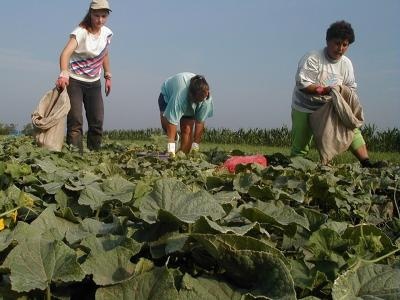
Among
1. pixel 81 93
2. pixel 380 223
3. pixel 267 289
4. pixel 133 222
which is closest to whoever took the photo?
pixel 267 289

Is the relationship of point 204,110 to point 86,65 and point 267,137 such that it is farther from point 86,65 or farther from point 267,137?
point 267,137

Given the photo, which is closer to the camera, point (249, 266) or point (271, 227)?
point (249, 266)

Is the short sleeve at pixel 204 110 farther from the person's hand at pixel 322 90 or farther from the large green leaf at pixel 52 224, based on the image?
the large green leaf at pixel 52 224

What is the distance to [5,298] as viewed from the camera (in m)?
1.07

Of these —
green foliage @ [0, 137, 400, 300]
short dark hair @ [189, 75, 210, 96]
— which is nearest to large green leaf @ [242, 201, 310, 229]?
green foliage @ [0, 137, 400, 300]

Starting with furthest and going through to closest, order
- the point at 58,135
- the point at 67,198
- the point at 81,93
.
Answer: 1. the point at 81,93
2. the point at 58,135
3. the point at 67,198

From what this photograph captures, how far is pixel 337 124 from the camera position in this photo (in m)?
6.02

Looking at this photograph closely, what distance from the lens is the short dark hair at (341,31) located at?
234 inches

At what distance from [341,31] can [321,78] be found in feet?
1.88

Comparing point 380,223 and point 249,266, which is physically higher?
point 249,266

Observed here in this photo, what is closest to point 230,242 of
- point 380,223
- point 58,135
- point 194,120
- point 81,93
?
point 380,223

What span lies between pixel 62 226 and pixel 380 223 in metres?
1.48

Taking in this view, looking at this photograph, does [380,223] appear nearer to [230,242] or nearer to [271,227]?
[271,227]

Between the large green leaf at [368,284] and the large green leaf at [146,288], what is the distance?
310mm
